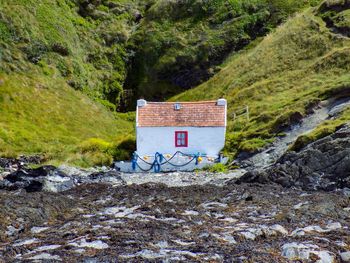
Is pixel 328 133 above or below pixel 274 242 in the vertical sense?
above

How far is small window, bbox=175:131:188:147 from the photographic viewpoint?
44.8 m

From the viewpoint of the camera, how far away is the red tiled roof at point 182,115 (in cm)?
4534

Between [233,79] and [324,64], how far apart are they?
43.0ft

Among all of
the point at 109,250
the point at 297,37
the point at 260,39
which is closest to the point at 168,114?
the point at 297,37

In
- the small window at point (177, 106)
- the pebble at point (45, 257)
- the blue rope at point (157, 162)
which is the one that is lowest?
the pebble at point (45, 257)

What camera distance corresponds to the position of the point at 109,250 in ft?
52.9

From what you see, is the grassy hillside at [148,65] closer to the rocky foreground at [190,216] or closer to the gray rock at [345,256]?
the rocky foreground at [190,216]

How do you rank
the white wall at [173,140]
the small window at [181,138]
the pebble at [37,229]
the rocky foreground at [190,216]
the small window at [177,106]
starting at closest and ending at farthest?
the rocky foreground at [190,216] → the pebble at [37,229] → the white wall at [173,140] → the small window at [181,138] → the small window at [177,106]

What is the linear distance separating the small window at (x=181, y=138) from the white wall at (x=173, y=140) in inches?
8.3

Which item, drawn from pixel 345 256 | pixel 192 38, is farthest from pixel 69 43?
pixel 345 256

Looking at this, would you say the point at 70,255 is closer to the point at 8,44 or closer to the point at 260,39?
the point at 8,44

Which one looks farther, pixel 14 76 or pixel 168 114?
pixel 14 76

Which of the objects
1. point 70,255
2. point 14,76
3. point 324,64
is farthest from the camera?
point 14,76

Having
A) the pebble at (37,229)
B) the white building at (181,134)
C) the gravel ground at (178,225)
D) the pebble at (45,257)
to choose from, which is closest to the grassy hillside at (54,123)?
the white building at (181,134)
